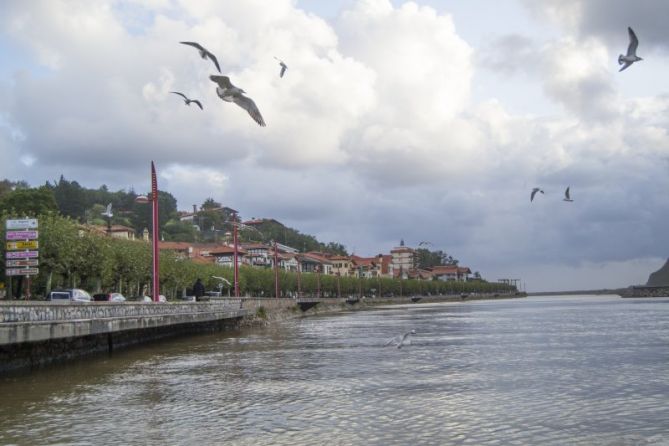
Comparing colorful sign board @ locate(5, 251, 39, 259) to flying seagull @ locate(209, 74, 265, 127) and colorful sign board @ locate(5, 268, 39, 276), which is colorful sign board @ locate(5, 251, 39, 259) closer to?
colorful sign board @ locate(5, 268, 39, 276)

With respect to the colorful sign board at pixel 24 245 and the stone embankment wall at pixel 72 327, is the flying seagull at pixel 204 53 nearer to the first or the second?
the stone embankment wall at pixel 72 327

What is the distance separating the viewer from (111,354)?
34.8m

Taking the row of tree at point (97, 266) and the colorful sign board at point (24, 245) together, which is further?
the row of tree at point (97, 266)

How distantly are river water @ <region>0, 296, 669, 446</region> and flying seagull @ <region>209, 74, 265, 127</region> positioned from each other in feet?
24.5

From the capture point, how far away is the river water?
14211 mm

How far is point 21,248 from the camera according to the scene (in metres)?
38.8

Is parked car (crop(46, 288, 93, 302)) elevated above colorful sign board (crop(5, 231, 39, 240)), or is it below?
below

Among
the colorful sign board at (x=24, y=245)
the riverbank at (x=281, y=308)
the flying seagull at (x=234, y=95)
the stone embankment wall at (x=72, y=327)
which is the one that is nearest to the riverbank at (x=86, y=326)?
the stone embankment wall at (x=72, y=327)

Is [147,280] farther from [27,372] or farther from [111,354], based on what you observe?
[27,372]

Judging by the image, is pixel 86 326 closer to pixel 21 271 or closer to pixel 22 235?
pixel 21 271

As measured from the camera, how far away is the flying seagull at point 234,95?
64.4 ft

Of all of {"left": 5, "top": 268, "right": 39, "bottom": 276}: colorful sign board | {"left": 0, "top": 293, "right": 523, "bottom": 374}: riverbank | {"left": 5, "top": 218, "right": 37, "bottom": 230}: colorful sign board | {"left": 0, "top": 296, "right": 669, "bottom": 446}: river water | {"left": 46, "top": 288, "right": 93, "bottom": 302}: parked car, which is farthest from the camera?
{"left": 46, "top": 288, "right": 93, "bottom": 302}: parked car

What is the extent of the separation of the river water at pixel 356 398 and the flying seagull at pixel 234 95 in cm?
747

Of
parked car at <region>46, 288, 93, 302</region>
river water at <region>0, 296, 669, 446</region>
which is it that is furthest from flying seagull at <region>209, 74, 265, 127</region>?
parked car at <region>46, 288, 93, 302</region>
